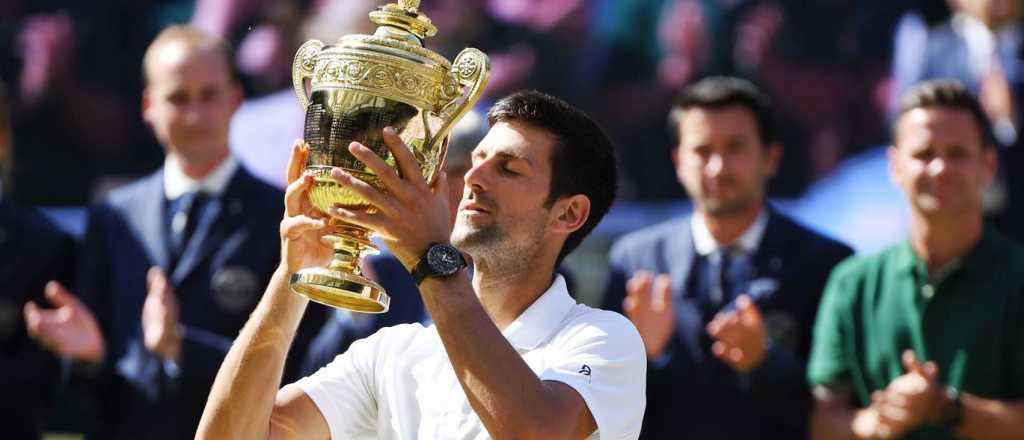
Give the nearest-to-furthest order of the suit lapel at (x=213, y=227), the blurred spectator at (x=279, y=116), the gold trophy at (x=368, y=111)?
the gold trophy at (x=368, y=111)
the suit lapel at (x=213, y=227)
the blurred spectator at (x=279, y=116)

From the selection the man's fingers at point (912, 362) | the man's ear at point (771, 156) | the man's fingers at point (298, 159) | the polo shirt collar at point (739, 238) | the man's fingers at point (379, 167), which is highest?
the man's fingers at point (379, 167)

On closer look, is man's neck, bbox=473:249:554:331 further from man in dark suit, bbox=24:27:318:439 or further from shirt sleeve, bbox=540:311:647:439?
man in dark suit, bbox=24:27:318:439

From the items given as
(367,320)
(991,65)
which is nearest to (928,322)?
(991,65)

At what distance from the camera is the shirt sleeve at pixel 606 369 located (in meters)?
3.42

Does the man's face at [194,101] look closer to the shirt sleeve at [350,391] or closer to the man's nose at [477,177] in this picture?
the shirt sleeve at [350,391]

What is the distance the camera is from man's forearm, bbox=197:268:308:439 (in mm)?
3463

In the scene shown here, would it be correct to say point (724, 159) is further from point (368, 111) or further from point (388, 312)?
point (368, 111)

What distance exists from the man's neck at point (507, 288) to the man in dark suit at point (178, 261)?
208cm

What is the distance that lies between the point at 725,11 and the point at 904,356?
111 inches

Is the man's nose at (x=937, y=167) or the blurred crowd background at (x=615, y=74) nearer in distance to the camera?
the man's nose at (x=937, y=167)

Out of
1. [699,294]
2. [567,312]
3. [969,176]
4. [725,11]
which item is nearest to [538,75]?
[725,11]

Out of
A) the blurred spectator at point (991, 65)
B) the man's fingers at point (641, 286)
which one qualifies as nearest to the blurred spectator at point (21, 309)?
the man's fingers at point (641, 286)

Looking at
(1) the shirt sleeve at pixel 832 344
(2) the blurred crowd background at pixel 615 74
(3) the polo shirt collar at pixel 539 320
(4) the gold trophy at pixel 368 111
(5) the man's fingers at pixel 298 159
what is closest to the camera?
(4) the gold trophy at pixel 368 111

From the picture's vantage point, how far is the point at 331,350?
18.5 feet
